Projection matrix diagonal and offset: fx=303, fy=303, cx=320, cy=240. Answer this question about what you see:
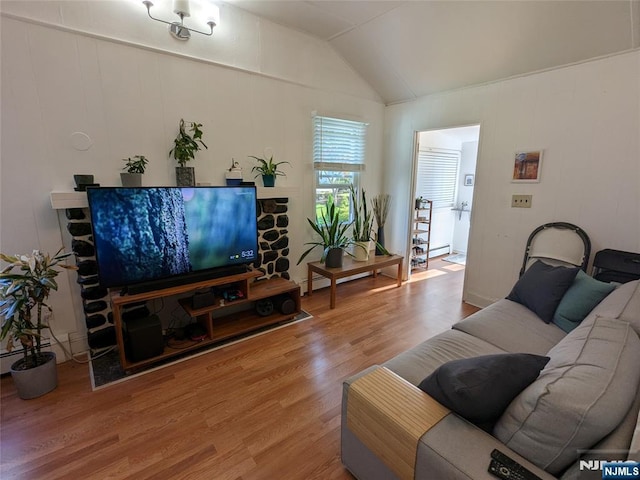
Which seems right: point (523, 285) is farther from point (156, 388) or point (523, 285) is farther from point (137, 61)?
point (137, 61)

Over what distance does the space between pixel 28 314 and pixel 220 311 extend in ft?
4.68

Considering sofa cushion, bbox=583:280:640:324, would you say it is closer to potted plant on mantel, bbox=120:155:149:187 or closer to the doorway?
the doorway

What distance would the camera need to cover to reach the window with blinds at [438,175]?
511cm

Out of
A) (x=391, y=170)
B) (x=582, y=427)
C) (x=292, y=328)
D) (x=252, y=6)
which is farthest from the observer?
(x=391, y=170)

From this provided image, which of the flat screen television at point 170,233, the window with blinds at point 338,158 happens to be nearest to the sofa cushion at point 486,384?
the flat screen television at point 170,233

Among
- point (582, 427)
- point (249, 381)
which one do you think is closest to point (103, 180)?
point (249, 381)

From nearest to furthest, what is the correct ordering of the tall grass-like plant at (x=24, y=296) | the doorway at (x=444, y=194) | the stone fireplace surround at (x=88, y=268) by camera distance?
the tall grass-like plant at (x=24, y=296)
the stone fireplace surround at (x=88, y=268)
the doorway at (x=444, y=194)

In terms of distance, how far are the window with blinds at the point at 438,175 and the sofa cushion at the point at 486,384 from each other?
13.5 feet

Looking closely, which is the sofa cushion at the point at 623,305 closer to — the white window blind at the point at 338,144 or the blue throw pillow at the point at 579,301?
the blue throw pillow at the point at 579,301

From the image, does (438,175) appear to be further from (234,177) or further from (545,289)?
(234,177)

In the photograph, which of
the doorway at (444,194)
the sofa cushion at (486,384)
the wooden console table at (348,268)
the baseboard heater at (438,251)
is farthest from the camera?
the baseboard heater at (438,251)

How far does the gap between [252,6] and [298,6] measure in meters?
0.42

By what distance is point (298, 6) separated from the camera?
2.78m

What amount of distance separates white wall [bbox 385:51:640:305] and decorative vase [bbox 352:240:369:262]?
3.90 feet
